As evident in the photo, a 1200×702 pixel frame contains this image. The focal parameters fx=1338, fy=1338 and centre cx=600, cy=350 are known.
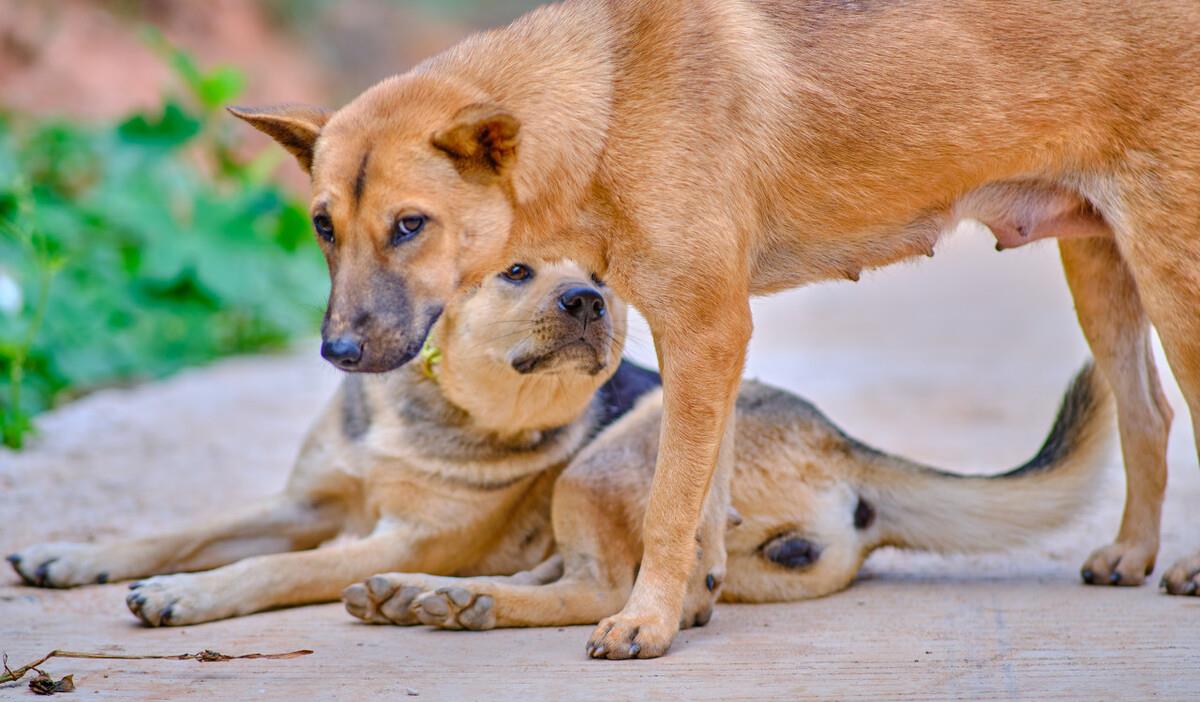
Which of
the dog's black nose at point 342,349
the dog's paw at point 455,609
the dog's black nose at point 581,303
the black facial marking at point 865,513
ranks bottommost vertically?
the dog's paw at point 455,609

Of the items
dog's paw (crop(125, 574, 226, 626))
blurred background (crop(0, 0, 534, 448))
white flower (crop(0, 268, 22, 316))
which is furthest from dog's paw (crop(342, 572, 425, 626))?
white flower (crop(0, 268, 22, 316))

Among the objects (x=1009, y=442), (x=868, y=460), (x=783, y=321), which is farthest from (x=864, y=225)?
(x=783, y=321)

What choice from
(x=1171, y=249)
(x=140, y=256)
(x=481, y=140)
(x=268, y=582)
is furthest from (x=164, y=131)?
(x=1171, y=249)

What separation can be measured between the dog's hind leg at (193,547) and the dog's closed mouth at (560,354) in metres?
1.21

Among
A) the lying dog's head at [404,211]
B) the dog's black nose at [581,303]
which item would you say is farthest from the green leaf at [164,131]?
the lying dog's head at [404,211]

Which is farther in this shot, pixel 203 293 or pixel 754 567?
pixel 203 293

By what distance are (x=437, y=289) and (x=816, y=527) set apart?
175 centimetres

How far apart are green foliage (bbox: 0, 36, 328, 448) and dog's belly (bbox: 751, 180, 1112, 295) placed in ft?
12.8

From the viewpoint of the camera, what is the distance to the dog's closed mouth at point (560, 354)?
433cm

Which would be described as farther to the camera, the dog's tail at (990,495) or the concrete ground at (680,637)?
the dog's tail at (990,495)

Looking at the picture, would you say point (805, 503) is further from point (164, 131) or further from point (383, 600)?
point (164, 131)

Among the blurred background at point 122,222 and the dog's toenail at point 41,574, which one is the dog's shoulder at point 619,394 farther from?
the blurred background at point 122,222

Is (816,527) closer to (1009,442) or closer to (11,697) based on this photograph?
(11,697)

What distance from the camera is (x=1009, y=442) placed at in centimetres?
721
